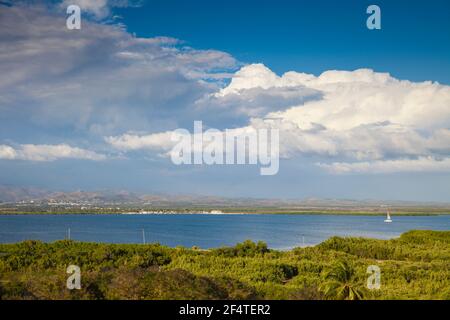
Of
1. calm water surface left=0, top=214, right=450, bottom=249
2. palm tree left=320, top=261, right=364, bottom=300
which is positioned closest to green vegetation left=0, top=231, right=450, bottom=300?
palm tree left=320, top=261, right=364, bottom=300

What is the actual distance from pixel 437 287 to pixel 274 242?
50257mm

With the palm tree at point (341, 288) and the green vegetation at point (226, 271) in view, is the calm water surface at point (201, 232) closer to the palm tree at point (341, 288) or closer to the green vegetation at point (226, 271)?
the green vegetation at point (226, 271)

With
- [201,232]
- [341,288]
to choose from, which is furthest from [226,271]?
[201,232]

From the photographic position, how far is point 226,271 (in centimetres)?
2903

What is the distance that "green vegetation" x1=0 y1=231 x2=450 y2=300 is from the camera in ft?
56.9

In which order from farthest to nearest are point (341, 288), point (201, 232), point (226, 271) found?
point (201, 232) → point (226, 271) → point (341, 288)

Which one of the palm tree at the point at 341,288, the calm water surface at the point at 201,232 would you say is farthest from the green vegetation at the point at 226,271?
the calm water surface at the point at 201,232

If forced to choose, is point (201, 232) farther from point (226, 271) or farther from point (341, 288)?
point (341, 288)

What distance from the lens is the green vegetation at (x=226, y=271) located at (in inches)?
683

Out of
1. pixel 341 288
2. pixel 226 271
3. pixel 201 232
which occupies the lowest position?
pixel 201 232

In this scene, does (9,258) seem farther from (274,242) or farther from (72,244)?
(274,242)

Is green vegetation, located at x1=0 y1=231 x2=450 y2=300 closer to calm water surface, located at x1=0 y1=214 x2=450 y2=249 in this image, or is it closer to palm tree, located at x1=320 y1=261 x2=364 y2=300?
palm tree, located at x1=320 y1=261 x2=364 y2=300

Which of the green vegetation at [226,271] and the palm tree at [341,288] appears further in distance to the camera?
the palm tree at [341,288]

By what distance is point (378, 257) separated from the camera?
4181 centimetres
